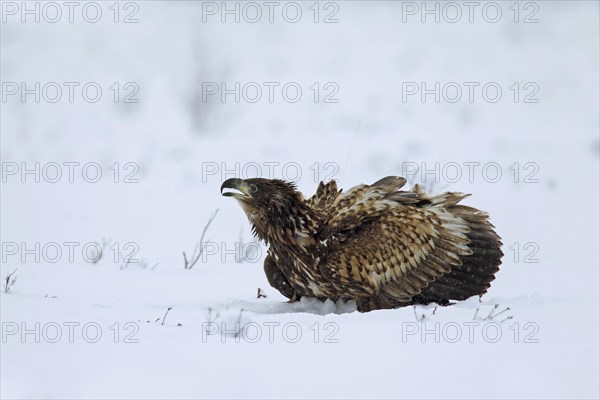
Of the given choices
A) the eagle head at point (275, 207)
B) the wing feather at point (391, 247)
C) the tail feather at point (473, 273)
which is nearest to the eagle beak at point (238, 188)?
the eagle head at point (275, 207)

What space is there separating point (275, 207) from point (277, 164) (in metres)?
11.0

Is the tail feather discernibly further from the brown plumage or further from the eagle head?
the eagle head

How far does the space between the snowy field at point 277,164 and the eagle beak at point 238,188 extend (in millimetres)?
778

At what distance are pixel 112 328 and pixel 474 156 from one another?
1415cm

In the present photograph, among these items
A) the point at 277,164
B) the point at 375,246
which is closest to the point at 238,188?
the point at 375,246

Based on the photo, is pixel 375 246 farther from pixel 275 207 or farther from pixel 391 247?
pixel 275 207

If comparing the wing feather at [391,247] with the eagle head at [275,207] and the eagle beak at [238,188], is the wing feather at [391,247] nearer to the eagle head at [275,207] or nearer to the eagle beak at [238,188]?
the eagle head at [275,207]

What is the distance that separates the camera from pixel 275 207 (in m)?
6.86

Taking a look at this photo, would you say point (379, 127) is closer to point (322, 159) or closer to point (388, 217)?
point (322, 159)

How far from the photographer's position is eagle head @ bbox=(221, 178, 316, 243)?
6.77 m

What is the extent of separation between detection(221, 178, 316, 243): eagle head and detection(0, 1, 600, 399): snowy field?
55 centimetres

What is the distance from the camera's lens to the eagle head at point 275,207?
677cm

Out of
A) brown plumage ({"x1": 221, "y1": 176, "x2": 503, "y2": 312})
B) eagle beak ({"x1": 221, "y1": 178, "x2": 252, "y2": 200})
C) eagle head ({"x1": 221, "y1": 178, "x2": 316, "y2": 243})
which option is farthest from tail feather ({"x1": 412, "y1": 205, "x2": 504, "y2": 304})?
eagle beak ({"x1": 221, "y1": 178, "x2": 252, "y2": 200})

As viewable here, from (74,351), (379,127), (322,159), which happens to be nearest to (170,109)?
(379,127)
